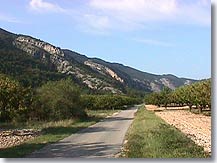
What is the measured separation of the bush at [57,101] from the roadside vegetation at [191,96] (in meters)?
9.37

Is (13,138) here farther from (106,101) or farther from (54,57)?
(106,101)

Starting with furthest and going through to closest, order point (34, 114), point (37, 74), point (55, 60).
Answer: point (55, 60)
point (37, 74)
point (34, 114)

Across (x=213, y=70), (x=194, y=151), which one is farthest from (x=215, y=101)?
(x=194, y=151)

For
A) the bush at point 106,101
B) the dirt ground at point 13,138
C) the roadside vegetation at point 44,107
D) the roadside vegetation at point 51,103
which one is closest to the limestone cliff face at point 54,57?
the bush at point 106,101

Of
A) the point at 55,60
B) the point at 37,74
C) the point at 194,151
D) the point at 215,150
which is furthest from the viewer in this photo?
the point at 55,60

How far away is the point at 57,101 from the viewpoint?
29734 mm

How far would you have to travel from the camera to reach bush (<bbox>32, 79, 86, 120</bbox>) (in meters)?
28.9

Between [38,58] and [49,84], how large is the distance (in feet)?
12.0

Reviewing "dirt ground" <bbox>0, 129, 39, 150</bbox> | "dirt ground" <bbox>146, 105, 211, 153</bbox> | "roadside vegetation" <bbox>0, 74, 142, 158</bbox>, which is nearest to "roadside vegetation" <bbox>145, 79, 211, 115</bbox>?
"dirt ground" <bbox>146, 105, 211, 153</bbox>

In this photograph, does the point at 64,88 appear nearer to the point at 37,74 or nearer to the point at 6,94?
the point at 37,74

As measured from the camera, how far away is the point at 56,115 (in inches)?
1166

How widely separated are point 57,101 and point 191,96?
680 inches

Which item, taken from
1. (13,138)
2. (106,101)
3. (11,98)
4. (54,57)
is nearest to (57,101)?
(54,57)

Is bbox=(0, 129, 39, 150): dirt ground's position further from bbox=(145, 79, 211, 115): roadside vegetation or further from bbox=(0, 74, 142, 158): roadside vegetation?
bbox=(145, 79, 211, 115): roadside vegetation
